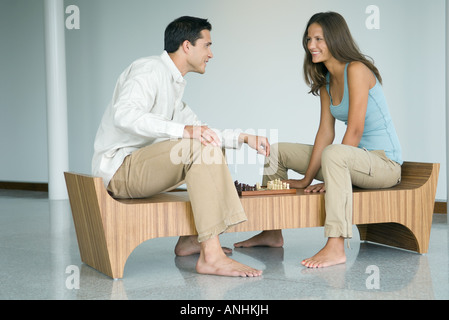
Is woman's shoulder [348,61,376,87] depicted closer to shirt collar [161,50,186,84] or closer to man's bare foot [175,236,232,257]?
shirt collar [161,50,186,84]

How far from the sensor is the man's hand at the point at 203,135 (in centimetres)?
215

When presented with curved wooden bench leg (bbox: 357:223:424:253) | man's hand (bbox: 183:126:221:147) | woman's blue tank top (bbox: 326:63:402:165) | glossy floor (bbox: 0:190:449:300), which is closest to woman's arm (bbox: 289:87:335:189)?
woman's blue tank top (bbox: 326:63:402:165)

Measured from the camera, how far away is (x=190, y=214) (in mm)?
2244

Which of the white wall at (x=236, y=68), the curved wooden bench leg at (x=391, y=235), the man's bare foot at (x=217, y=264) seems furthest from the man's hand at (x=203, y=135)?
the white wall at (x=236, y=68)

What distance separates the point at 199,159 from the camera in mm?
2158

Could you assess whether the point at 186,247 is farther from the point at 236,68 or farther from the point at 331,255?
the point at 236,68

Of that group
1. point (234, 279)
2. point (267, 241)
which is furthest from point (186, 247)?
point (234, 279)

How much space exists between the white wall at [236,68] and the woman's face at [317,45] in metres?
1.65

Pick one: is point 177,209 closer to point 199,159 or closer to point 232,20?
point 199,159

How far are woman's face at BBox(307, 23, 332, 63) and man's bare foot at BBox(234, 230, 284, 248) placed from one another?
32.7 inches

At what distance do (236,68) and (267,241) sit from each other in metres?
2.47

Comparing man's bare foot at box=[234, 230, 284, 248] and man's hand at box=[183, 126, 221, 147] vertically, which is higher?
man's hand at box=[183, 126, 221, 147]

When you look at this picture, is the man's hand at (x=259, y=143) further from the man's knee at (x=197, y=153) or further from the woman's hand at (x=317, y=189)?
the woman's hand at (x=317, y=189)

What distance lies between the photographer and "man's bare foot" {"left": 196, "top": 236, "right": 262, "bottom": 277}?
2.17 meters
